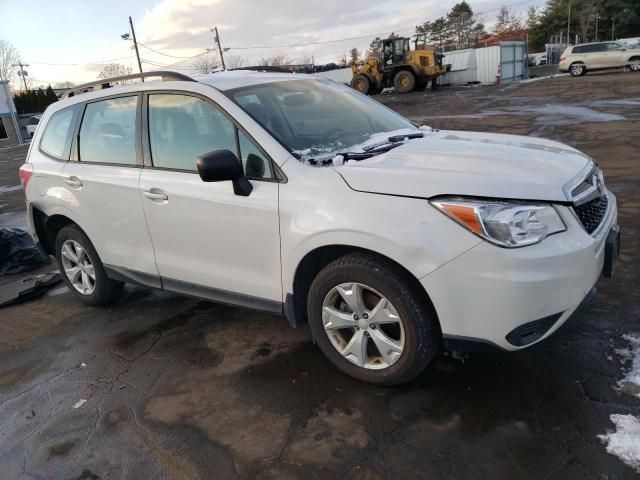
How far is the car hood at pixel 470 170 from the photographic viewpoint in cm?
249

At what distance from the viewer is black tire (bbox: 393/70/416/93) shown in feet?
92.9

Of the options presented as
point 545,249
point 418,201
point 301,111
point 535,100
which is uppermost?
point 301,111

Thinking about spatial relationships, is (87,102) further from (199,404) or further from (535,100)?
(535,100)

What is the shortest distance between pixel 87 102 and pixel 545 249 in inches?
145

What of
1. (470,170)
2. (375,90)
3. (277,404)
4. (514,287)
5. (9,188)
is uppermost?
(470,170)

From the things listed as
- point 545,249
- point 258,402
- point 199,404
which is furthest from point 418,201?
point 199,404

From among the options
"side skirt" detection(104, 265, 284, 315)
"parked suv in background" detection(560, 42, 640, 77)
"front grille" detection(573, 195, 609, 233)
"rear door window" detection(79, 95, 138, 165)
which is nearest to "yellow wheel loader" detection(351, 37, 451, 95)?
"parked suv in background" detection(560, 42, 640, 77)

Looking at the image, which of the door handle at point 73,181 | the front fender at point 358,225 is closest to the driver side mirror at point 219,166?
the front fender at point 358,225

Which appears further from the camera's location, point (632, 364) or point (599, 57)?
point (599, 57)

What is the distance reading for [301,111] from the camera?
3.51m

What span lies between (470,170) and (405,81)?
90.4ft

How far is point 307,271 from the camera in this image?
3041 mm

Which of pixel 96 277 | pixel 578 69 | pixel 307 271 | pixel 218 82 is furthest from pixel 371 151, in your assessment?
pixel 578 69

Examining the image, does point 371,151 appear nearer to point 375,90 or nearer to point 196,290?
point 196,290
